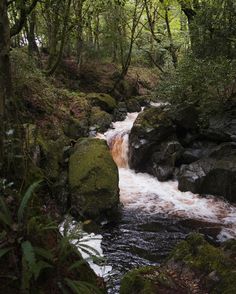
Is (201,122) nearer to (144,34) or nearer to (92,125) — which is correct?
(92,125)

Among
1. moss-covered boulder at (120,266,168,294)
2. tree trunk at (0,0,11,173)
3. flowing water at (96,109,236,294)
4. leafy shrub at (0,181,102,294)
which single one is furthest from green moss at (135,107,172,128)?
leafy shrub at (0,181,102,294)

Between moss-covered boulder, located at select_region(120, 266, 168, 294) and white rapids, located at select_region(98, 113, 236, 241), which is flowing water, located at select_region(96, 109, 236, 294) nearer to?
white rapids, located at select_region(98, 113, 236, 241)

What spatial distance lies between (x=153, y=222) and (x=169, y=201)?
1.44m

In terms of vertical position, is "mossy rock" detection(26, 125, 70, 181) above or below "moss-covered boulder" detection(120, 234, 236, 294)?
above

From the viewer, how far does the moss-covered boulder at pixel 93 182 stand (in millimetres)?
7804

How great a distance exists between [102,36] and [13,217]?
1714 centimetres

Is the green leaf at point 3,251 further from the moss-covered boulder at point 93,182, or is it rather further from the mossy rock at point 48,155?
the moss-covered boulder at point 93,182

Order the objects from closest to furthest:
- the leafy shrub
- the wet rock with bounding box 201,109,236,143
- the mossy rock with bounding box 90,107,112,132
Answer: the leafy shrub
the wet rock with bounding box 201,109,236,143
the mossy rock with bounding box 90,107,112,132

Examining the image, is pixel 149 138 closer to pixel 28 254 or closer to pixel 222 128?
pixel 222 128

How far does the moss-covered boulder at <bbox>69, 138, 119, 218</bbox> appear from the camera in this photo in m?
7.80

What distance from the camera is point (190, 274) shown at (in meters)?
4.17

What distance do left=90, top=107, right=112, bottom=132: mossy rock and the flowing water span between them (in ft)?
8.86

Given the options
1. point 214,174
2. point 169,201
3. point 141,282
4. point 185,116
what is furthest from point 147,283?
point 185,116

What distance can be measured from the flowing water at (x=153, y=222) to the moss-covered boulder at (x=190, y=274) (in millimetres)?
1196
